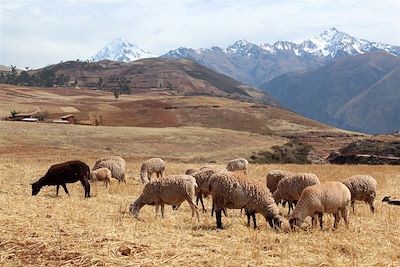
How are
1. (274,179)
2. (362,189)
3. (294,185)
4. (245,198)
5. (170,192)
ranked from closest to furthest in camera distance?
(245,198)
(170,192)
(294,185)
(362,189)
(274,179)

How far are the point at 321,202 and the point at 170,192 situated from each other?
5.51 meters

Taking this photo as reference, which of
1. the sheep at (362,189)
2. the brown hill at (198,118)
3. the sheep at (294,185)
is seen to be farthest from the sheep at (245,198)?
the brown hill at (198,118)

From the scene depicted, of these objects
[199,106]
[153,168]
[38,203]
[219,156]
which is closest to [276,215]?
[38,203]

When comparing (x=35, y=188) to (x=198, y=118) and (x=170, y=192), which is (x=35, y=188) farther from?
(x=198, y=118)

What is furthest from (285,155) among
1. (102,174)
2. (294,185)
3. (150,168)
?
(294,185)

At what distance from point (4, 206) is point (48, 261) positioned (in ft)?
22.6

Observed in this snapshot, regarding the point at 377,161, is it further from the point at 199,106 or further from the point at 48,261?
the point at 199,106

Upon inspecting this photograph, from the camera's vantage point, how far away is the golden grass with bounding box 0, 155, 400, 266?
10.6 meters

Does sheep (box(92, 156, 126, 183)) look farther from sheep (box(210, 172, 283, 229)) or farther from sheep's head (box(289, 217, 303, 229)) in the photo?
sheep's head (box(289, 217, 303, 229))

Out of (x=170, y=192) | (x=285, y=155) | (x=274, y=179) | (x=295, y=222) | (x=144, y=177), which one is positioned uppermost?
(x=170, y=192)

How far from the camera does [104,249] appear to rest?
36.2ft

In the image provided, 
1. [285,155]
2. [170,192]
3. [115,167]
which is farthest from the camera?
[285,155]

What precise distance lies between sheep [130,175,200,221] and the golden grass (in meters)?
0.53

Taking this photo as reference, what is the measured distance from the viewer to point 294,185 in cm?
1939
